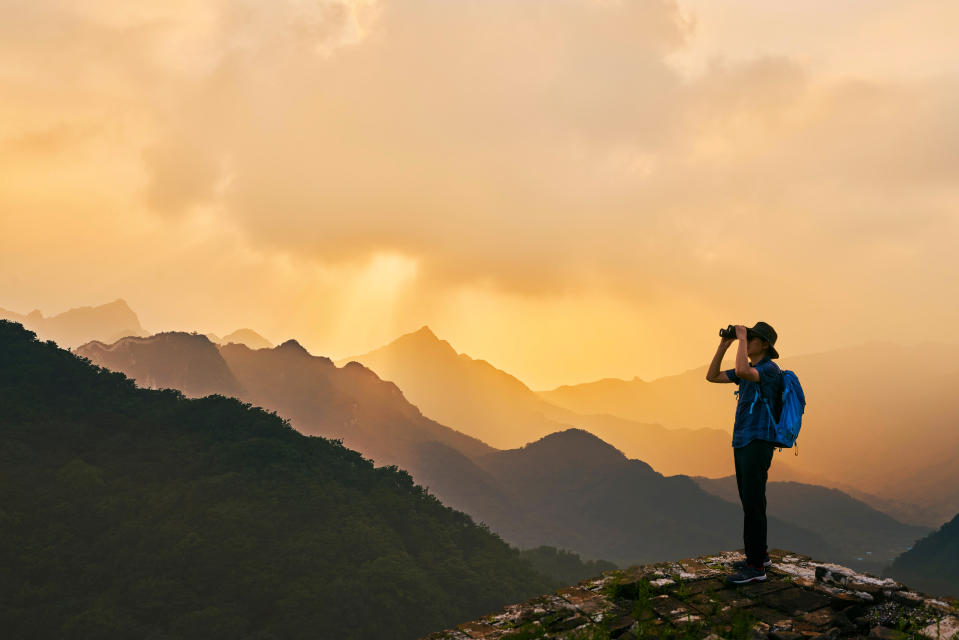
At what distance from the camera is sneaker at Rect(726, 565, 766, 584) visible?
768 cm

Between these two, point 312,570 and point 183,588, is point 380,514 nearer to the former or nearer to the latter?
point 312,570

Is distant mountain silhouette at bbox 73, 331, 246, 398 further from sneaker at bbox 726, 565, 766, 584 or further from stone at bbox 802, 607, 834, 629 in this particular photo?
stone at bbox 802, 607, 834, 629

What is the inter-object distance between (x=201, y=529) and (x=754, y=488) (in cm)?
8012

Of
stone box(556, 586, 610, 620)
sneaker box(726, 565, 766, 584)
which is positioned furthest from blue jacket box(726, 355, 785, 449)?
stone box(556, 586, 610, 620)

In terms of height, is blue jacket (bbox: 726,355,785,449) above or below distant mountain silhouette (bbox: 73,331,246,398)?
below

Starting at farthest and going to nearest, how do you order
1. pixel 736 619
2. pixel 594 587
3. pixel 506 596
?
pixel 506 596 < pixel 594 587 < pixel 736 619

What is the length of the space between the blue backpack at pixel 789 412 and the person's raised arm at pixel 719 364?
2.13 feet

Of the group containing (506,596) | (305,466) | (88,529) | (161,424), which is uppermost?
(161,424)

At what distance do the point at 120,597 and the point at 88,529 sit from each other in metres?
12.3

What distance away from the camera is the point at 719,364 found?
7.86 m

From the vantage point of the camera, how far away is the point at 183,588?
63156 millimetres

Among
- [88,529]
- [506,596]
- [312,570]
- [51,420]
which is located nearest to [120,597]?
[88,529]

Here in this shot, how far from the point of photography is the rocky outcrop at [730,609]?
6430 millimetres

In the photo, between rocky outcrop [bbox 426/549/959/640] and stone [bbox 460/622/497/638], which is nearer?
rocky outcrop [bbox 426/549/959/640]
